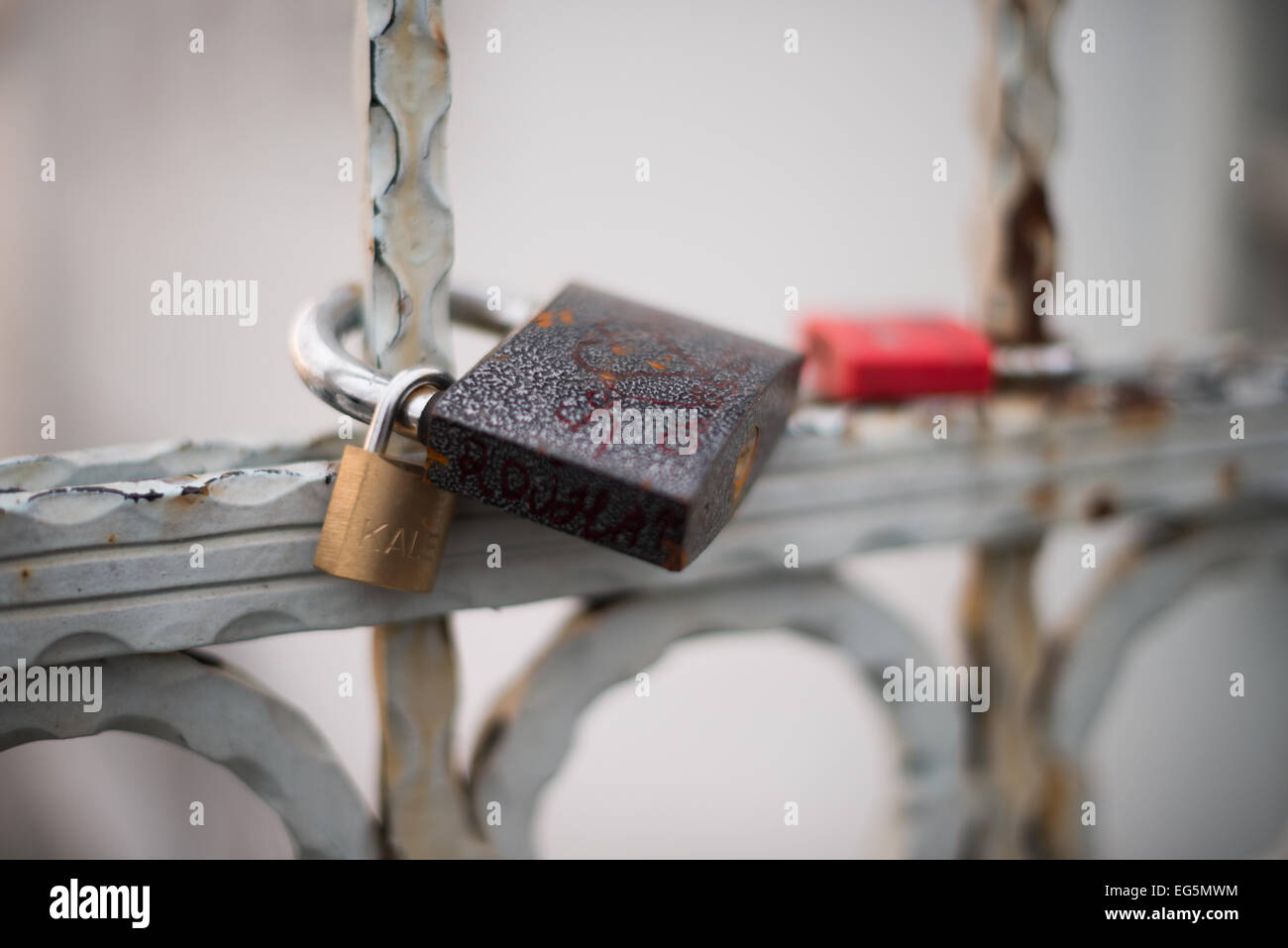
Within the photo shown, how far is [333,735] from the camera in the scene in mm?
1173

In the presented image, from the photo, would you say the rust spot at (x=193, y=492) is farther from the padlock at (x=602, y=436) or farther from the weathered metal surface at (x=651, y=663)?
the weathered metal surface at (x=651, y=663)

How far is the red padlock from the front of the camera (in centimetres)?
74

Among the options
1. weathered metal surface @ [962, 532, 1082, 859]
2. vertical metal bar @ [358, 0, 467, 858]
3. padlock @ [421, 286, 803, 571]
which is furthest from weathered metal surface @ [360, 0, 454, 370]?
weathered metal surface @ [962, 532, 1082, 859]

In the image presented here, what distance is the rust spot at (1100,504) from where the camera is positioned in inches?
31.9

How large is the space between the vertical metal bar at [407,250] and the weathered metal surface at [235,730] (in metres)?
0.04

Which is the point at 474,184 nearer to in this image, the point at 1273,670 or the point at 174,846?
the point at 174,846

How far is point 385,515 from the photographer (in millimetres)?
518

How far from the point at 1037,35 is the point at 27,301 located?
1067mm

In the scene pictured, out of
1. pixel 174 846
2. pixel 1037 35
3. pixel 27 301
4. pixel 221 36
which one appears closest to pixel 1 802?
pixel 174 846
